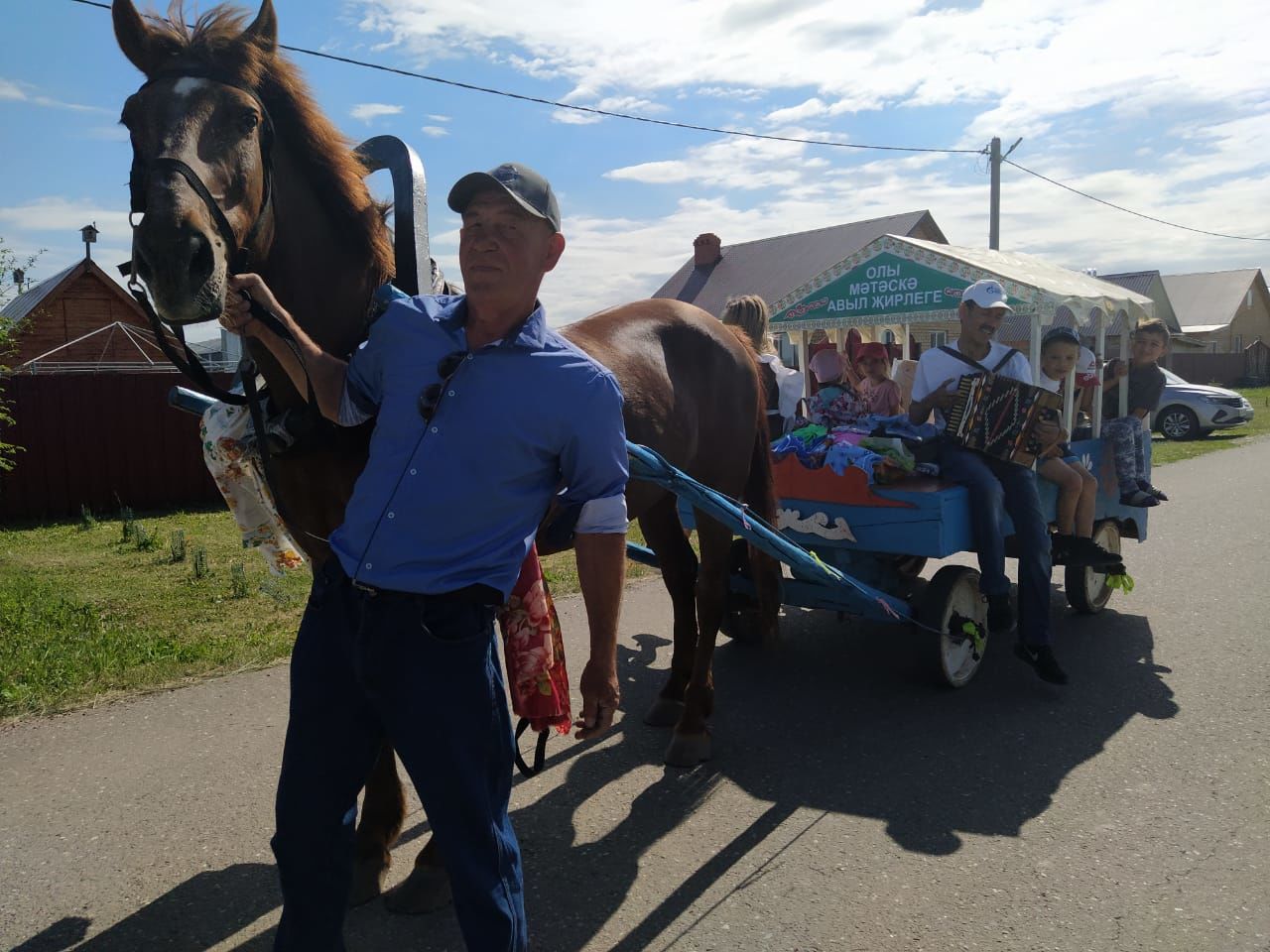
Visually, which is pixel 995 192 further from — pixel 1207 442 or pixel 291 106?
pixel 291 106

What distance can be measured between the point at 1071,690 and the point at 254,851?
3870 millimetres

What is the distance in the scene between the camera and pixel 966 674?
192 inches

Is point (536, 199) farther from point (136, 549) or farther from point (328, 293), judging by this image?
point (136, 549)

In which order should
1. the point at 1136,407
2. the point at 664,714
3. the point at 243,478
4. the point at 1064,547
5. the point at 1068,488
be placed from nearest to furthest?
the point at 243,478, the point at 664,714, the point at 1064,547, the point at 1068,488, the point at 1136,407

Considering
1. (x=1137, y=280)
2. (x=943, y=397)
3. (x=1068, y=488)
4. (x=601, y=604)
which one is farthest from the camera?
(x=1137, y=280)

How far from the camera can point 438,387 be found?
1.98m

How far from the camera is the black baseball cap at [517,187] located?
6.49 feet

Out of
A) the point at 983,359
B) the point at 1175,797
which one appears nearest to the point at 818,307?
the point at 983,359

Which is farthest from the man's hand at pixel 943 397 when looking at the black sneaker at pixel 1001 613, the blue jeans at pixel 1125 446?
the blue jeans at pixel 1125 446

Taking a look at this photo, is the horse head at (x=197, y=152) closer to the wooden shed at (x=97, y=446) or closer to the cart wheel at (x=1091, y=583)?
the cart wheel at (x=1091, y=583)

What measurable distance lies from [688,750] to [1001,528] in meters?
2.04

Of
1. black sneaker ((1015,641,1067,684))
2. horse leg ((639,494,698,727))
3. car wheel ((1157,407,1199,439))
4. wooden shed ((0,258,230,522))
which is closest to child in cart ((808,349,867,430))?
horse leg ((639,494,698,727))

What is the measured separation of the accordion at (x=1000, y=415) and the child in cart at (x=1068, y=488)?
0.50 metres

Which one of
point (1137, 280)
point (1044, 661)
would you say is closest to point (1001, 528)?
point (1044, 661)
